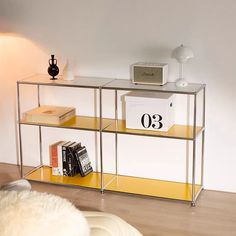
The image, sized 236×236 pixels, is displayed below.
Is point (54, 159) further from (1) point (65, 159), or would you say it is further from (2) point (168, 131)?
(2) point (168, 131)

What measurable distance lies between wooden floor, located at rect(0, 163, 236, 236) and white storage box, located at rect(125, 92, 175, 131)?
51 centimetres

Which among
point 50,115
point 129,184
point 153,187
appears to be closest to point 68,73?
point 50,115

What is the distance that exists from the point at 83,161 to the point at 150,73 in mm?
877

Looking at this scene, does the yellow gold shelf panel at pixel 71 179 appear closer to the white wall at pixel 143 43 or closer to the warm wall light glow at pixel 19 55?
the white wall at pixel 143 43

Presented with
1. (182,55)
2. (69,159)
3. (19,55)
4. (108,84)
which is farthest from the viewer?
(19,55)

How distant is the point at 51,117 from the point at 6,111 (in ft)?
2.17

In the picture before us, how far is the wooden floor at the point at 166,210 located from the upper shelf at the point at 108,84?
763 millimetres

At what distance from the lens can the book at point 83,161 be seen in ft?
12.7

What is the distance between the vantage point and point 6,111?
13.9 ft

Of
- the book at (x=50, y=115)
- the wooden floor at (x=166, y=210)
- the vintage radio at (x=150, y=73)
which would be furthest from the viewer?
the book at (x=50, y=115)

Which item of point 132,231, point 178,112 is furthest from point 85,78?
point 132,231

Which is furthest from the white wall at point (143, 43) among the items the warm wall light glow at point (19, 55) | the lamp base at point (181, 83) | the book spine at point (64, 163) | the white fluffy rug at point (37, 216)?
the white fluffy rug at point (37, 216)

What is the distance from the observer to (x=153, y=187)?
371 cm

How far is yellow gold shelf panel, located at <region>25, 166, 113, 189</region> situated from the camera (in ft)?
12.5
